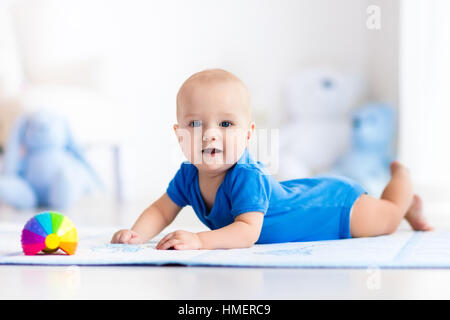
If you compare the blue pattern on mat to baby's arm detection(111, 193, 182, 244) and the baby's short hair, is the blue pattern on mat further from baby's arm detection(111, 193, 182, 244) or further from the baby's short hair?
the baby's short hair

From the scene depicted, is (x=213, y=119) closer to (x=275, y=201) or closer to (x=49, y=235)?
(x=275, y=201)

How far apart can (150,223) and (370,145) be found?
2309mm

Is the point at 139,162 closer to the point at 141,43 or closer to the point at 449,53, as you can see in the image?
the point at 141,43

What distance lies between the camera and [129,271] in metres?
0.94

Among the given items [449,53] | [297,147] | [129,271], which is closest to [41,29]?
[297,147]

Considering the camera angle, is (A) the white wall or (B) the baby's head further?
(A) the white wall

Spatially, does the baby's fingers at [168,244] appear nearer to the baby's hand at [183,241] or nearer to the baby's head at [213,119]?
the baby's hand at [183,241]

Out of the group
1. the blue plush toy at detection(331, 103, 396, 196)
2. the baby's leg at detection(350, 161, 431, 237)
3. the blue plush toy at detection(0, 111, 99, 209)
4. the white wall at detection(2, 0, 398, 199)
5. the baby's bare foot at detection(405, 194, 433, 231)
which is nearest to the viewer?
the baby's leg at detection(350, 161, 431, 237)

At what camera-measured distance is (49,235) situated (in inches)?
42.0

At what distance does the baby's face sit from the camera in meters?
1.10

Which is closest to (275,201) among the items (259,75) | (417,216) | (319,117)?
(417,216)

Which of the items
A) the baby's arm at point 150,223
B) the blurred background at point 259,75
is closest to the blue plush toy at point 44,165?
the blurred background at point 259,75

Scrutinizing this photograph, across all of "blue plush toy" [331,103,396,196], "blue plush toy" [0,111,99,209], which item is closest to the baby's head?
"blue plush toy" [0,111,99,209]

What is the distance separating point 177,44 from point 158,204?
269cm
